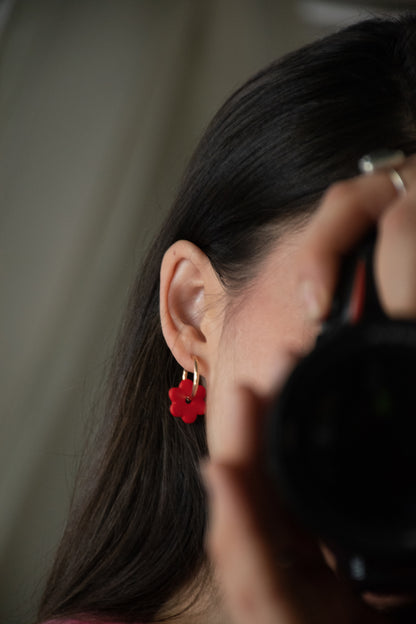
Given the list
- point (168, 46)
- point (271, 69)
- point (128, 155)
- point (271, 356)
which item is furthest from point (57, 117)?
point (271, 356)

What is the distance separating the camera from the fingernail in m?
0.49

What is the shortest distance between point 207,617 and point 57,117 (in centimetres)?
88

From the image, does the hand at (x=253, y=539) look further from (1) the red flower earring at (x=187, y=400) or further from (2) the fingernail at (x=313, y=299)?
(1) the red flower earring at (x=187, y=400)

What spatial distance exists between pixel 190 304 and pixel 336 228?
0.96ft

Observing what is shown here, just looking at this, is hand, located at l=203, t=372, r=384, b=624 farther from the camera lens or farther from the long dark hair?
the long dark hair

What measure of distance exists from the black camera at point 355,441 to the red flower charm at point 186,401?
0.37 meters

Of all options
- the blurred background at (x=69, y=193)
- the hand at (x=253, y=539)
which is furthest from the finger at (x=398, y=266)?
the blurred background at (x=69, y=193)

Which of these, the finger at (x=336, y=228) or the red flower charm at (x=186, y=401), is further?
the red flower charm at (x=186, y=401)

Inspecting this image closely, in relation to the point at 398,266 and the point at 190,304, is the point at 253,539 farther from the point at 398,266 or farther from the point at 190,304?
the point at 190,304

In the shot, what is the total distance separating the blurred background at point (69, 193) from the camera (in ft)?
4.25

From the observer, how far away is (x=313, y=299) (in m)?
0.50

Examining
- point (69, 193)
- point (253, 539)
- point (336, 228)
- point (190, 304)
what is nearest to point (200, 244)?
point (190, 304)

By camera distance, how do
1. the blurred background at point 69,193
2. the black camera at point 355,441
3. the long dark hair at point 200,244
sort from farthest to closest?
1. the blurred background at point 69,193
2. the long dark hair at point 200,244
3. the black camera at point 355,441

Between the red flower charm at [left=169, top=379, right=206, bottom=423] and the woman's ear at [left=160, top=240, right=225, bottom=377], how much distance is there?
19 mm
